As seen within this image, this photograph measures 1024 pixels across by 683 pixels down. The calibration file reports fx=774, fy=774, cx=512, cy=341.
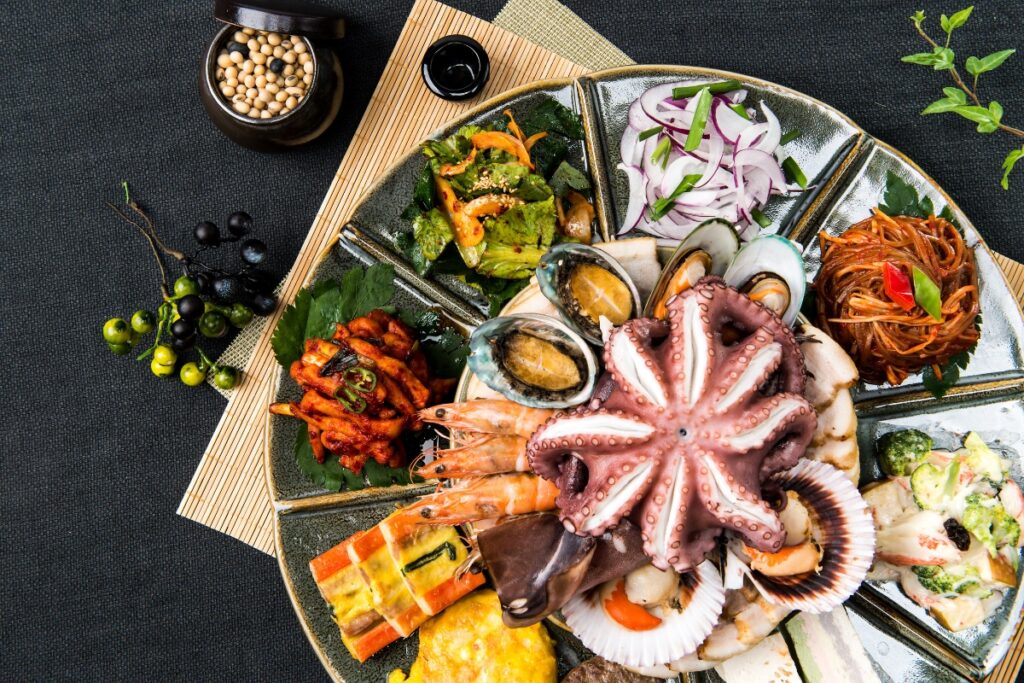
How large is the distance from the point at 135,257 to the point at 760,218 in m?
2.74

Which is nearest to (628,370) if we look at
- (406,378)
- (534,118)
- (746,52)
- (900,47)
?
(406,378)

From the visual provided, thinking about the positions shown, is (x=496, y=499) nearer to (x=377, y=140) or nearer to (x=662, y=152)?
(x=662, y=152)

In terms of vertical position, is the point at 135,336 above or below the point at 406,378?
below

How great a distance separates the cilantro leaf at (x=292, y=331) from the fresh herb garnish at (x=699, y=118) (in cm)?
153

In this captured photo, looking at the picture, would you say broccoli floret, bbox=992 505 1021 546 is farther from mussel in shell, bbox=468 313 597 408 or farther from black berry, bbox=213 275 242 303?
black berry, bbox=213 275 242 303

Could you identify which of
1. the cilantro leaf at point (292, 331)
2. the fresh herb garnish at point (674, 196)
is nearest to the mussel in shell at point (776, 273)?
the fresh herb garnish at point (674, 196)

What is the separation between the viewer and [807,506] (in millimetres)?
2361

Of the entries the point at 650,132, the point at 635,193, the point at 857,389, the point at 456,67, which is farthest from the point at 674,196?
the point at 456,67

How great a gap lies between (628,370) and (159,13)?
115 inches

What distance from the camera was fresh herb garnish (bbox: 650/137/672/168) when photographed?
2836 millimetres

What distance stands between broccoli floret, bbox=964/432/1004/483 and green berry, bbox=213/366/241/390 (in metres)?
2.88

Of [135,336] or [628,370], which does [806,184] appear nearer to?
[628,370]

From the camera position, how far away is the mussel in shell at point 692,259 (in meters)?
2.43

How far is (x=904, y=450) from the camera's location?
271 centimetres
